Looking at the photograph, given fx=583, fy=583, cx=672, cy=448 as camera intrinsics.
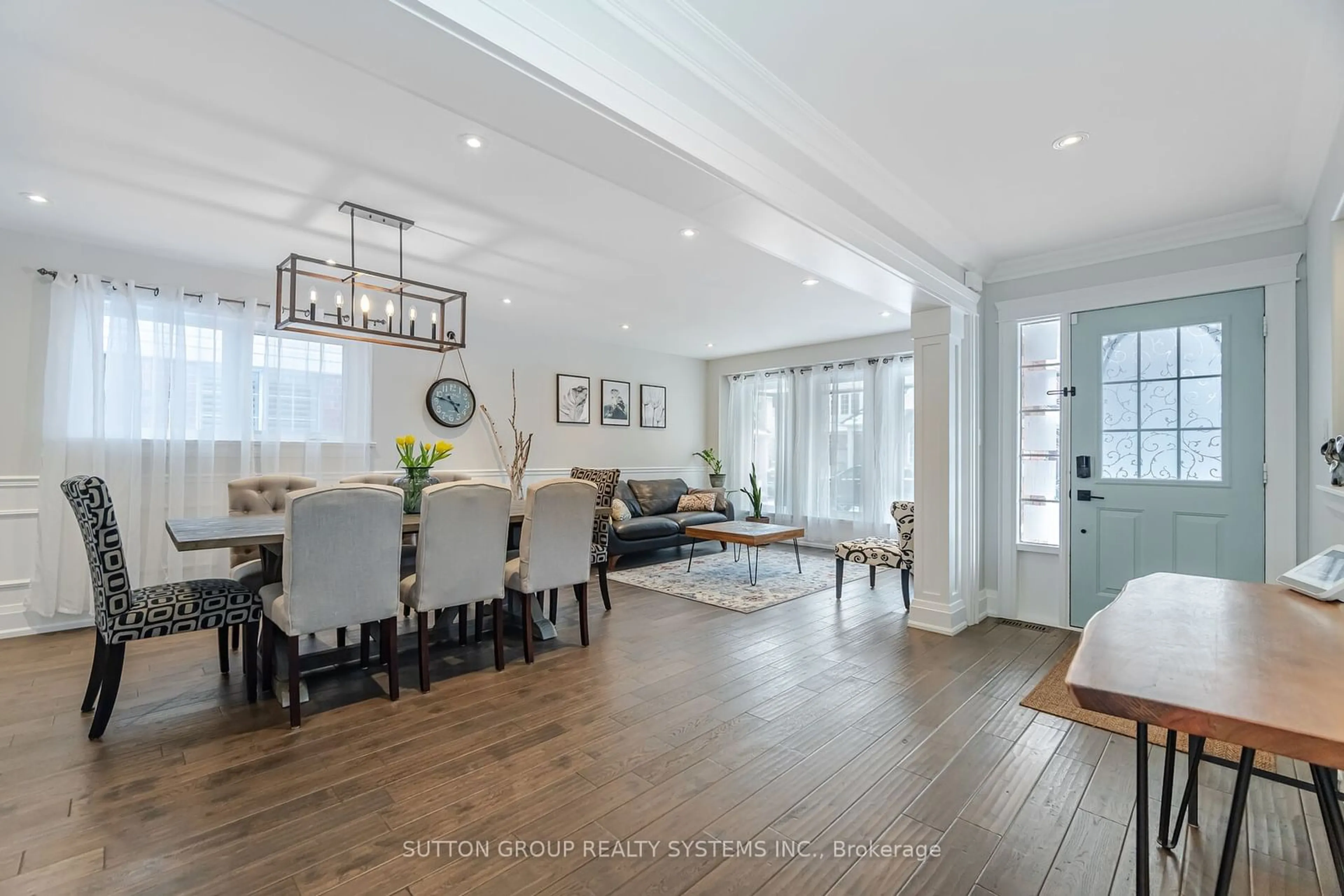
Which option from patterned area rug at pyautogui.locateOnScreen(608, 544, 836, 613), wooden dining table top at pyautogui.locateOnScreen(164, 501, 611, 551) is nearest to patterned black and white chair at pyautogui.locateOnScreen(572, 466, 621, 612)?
patterned area rug at pyautogui.locateOnScreen(608, 544, 836, 613)

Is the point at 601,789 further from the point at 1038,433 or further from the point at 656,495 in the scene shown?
the point at 656,495

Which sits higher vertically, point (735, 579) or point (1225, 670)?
point (1225, 670)

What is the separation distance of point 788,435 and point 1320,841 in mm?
6064

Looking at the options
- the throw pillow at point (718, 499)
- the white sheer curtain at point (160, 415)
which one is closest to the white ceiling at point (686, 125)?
the white sheer curtain at point (160, 415)

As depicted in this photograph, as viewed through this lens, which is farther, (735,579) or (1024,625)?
(735,579)

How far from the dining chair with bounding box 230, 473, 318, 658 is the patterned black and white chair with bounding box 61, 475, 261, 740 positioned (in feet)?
2.48

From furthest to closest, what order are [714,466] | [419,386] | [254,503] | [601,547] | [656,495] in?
[714,466] → [656,495] → [419,386] → [601,547] → [254,503]

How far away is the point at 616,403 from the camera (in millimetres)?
7301

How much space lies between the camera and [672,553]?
6.84 metres

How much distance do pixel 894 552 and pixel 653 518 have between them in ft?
9.65

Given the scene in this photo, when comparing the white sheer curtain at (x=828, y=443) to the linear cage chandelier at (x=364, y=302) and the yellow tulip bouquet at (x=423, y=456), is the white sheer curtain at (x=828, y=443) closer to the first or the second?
the linear cage chandelier at (x=364, y=302)

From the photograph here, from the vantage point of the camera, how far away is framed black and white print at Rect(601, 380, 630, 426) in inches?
283

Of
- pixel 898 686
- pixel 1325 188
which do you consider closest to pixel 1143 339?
pixel 1325 188

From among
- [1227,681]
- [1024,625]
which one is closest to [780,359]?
[1024,625]
